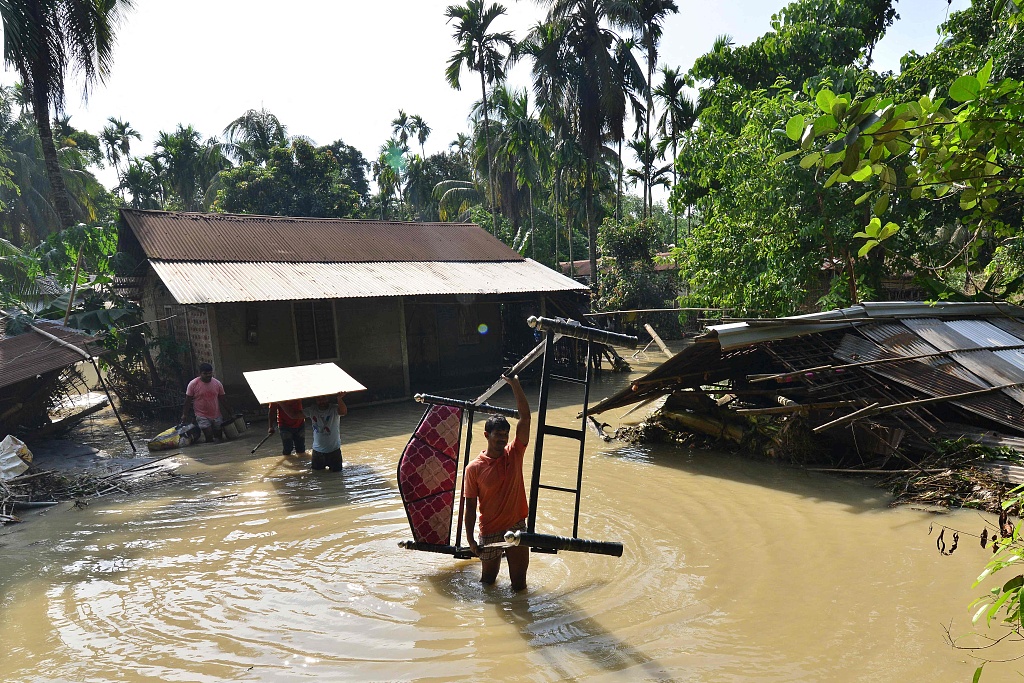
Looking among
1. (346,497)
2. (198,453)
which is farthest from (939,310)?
(198,453)

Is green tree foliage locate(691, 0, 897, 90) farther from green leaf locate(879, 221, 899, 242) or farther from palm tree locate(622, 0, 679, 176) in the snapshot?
green leaf locate(879, 221, 899, 242)

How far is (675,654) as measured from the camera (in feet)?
12.5

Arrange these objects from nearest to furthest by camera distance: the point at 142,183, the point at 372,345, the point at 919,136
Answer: the point at 919,136
the point at 372,345
the point at 142,183

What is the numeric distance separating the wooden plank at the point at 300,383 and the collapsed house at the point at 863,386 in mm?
3602

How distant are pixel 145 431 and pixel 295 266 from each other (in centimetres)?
414

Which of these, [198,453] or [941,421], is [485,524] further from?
[198,453]

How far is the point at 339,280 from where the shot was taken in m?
12.4

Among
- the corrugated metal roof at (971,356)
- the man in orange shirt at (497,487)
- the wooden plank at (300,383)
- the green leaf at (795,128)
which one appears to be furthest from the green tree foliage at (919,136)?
the wooden plank at (300,383)

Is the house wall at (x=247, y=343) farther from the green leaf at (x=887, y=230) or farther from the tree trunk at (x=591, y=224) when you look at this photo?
the tree trunk at (x=591, y=224)

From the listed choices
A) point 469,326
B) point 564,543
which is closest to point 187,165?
point 469,326

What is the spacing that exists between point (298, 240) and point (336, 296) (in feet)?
13.1

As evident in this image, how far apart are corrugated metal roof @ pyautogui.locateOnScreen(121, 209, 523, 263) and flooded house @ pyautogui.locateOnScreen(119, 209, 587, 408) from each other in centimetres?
4

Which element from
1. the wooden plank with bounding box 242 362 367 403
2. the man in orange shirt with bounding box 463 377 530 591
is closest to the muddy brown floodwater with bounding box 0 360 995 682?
the man in orange shirt with bounding box 463 377 530 591

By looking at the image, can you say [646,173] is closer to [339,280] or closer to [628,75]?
[628,75]
